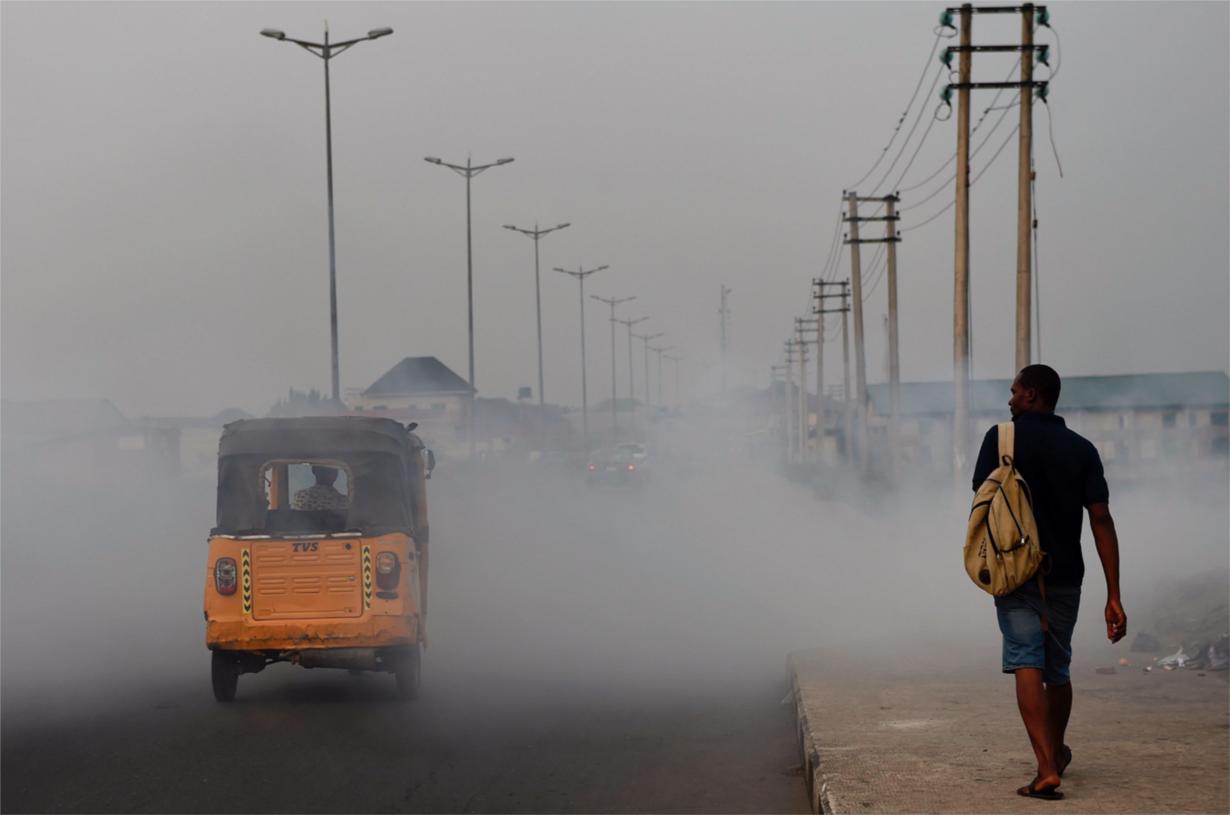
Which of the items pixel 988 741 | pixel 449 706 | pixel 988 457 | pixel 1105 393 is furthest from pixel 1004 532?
pixel 1105 393

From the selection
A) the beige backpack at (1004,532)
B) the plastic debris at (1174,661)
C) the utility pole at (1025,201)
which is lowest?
the plastic debris at (1174,661)

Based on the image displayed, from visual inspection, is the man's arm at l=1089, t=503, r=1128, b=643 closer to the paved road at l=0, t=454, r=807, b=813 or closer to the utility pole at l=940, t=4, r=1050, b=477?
the paved road at l=0, t=454, r=807, b=813

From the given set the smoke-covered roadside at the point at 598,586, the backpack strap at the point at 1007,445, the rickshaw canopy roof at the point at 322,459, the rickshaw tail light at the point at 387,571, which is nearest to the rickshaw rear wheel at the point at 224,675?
the smoke-covered roadside at the point at 598,586

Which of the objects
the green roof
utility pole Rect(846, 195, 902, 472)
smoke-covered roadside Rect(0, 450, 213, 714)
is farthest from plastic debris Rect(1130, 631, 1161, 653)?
the green roof

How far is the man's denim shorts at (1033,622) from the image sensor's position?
7359mm

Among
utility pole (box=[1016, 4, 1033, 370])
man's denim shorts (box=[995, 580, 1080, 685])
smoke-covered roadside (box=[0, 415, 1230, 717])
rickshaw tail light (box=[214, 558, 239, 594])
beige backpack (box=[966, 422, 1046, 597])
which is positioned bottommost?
smoke-covered roadside (box=[0, 415, 1230, 717])

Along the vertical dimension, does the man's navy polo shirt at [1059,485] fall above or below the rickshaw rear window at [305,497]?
above

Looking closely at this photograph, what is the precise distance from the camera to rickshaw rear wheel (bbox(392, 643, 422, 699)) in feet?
41.8

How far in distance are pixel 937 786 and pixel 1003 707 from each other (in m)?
2.91

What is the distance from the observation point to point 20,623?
64.8 feet

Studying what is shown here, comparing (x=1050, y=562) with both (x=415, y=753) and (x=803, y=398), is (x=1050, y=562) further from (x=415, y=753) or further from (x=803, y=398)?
(x=803, y=398)

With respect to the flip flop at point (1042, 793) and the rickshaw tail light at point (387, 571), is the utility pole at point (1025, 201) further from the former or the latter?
the flip flop at point (1042, 793)

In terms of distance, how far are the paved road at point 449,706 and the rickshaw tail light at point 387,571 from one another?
0.96 m

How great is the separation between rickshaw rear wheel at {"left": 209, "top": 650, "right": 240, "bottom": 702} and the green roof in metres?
66.0
